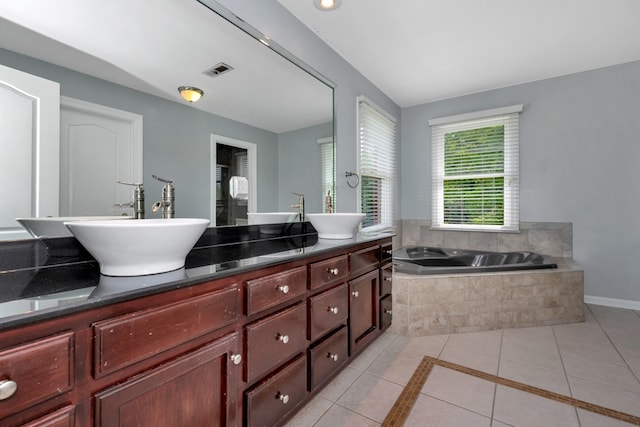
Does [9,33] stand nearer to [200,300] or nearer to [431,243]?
[200,300]

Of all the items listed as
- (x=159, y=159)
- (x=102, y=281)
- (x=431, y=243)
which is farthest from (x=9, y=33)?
(x=431, y=243)

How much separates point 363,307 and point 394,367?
48 centimetres

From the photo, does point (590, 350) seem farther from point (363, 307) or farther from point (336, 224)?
point (336, 224)

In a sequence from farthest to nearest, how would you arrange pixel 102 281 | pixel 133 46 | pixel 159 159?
pixel 159 159 < pixel 133 46 < pixel 102 281

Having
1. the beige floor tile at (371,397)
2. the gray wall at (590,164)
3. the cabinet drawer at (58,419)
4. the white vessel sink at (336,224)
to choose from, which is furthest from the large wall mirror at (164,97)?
the gray wall at (590,164)

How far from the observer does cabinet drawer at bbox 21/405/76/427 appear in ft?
1.96

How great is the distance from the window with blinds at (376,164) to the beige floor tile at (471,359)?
1.42 m

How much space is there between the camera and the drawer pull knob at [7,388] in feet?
1.76

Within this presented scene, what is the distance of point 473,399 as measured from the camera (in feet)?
5.33

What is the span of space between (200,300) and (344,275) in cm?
93

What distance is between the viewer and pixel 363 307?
1910 mm

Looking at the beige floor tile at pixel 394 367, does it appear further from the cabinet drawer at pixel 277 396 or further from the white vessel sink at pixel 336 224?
the white vessel sink at pixel 336 224

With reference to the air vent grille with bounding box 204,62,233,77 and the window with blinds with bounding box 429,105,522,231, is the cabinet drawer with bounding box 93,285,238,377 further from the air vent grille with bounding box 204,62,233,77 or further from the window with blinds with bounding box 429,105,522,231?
the window with blinds with bounding box 429,105,522,231

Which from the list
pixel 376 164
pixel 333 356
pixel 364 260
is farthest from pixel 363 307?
pixel 376 164
